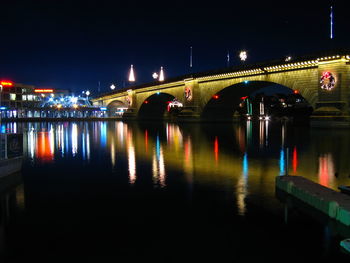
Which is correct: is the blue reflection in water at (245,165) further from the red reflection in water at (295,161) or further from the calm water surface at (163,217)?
the red reflection in water at (295,161)

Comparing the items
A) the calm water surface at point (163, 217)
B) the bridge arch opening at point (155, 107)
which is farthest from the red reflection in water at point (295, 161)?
the bridge arch opening at point (155, 107)

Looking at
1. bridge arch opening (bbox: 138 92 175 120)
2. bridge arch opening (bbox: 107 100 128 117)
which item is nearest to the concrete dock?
bridge arch opening (bbox: 138 92 175 120)

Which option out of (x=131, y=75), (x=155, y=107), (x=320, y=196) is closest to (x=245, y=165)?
(x=320, y=196)

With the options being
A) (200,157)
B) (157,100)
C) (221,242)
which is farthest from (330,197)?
(157,100)

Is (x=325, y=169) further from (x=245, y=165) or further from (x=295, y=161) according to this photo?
(x=245, y=165)

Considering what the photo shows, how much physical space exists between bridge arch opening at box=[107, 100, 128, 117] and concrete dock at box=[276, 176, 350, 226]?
15395 centimetres

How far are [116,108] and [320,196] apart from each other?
6786 inches

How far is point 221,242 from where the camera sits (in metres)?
8.13

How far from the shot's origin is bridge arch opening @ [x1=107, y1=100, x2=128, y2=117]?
165m

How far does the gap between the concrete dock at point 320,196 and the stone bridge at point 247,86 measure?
115 ft

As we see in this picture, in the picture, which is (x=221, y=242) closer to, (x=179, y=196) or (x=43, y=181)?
(x=179, y=196)

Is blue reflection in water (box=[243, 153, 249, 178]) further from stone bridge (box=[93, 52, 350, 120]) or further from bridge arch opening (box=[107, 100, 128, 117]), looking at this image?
bridge arch opening (box=[107, 100, 128, 117])

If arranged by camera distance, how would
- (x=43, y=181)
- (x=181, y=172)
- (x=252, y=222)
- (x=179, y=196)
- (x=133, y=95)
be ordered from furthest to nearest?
(x=133, y=95) < (x=181, y=172) < (x=43, y=181) < (x=179, y=196) < (x=252, y=222)

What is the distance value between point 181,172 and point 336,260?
9919 millimetres
